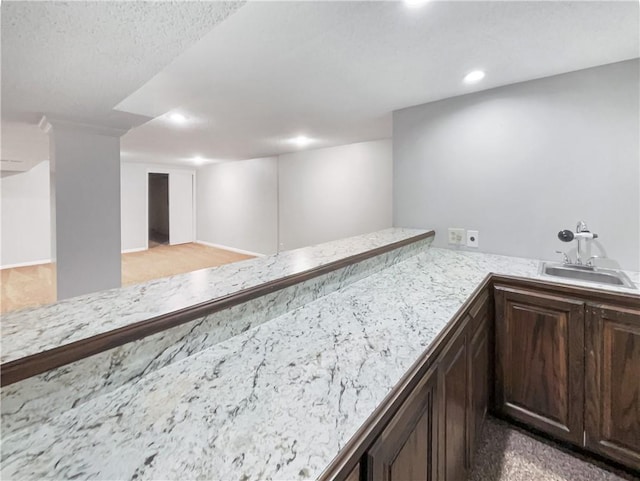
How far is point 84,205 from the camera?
8.73 feet

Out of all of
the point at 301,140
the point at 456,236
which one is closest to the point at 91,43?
the point at 456,236

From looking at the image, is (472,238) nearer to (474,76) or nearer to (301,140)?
(474,76)

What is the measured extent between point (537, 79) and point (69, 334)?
284cm

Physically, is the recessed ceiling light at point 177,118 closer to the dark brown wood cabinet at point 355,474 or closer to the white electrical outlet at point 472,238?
the white electrical outlet at point 472,238

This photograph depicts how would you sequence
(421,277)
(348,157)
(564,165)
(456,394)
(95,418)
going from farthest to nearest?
1. (348,157)
2. (564,165)
3. (421,277)
4. (456,394)
5. (95,418)

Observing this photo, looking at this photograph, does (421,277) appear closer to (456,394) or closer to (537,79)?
(456,394)

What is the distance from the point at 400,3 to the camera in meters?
1.30

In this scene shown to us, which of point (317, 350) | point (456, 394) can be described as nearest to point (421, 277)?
point (456, 394)

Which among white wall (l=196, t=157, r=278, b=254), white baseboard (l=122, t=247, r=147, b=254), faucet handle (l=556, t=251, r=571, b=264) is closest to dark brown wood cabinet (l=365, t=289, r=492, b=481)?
faucet handle (l=556, t=251, r=571, b=264)

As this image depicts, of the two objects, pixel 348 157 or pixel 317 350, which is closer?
pixel 317 350

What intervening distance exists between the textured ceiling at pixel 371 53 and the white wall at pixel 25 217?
211 inches

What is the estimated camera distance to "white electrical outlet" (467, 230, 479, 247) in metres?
2.41

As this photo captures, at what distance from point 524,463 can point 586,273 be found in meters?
1.16

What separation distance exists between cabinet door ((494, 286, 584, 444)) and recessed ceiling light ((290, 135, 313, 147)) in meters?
3.24
